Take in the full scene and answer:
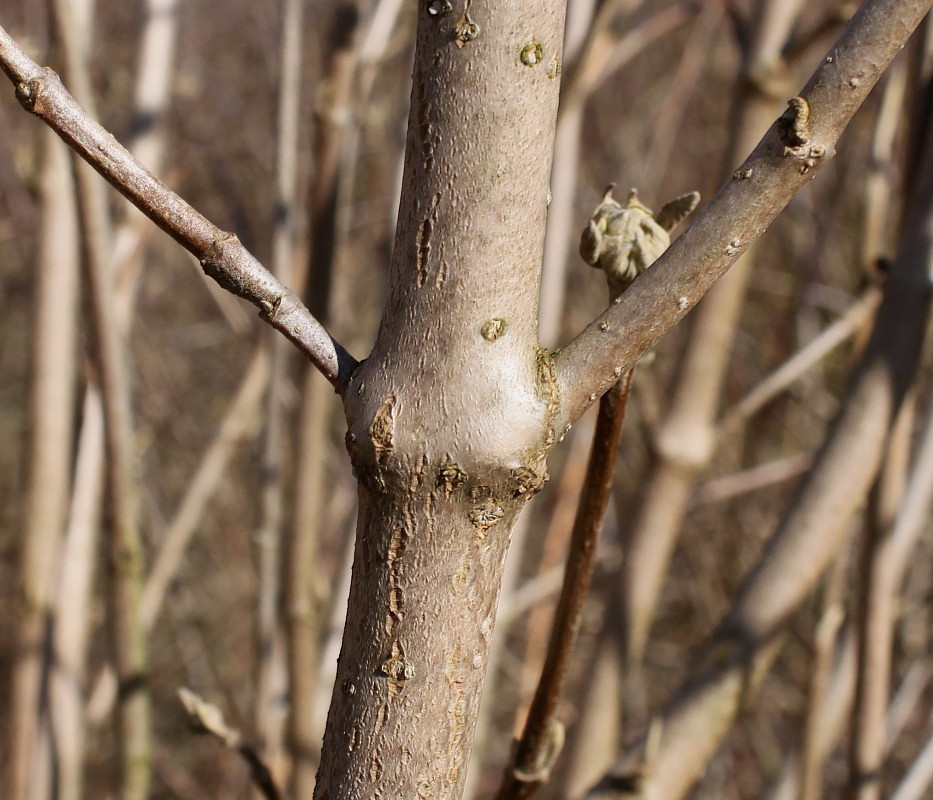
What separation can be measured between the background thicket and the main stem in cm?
49

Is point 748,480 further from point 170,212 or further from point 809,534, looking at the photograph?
point 170,212

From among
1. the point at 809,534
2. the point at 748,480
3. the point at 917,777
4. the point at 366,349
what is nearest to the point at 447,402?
the point at 809,534

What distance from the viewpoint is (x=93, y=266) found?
2.07 ft

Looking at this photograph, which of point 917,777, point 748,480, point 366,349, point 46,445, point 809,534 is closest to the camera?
Answer: point 809,534

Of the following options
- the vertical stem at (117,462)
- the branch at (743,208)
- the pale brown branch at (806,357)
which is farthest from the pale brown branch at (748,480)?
the branch at (743,208)

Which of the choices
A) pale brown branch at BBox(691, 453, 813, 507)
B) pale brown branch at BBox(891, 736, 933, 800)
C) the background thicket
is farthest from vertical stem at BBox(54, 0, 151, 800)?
pale brown branch at BBox(691, 453, 813, 507)

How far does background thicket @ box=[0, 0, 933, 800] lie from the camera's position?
39.7 inches

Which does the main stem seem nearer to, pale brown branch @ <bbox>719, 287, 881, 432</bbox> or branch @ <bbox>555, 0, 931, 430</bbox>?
branch @ <bbox>555, 0, 931, 430</bbox>

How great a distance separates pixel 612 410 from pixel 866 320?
Answer: 76 centimetres

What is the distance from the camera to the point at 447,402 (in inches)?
14.3

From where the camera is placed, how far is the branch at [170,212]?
1.14 feet

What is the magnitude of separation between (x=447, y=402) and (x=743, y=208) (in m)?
0.13

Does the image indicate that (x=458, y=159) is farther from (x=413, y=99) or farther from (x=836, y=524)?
(x=836, y=524)

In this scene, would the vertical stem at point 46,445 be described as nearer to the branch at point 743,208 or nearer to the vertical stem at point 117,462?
the vertical stem at point 117,462
